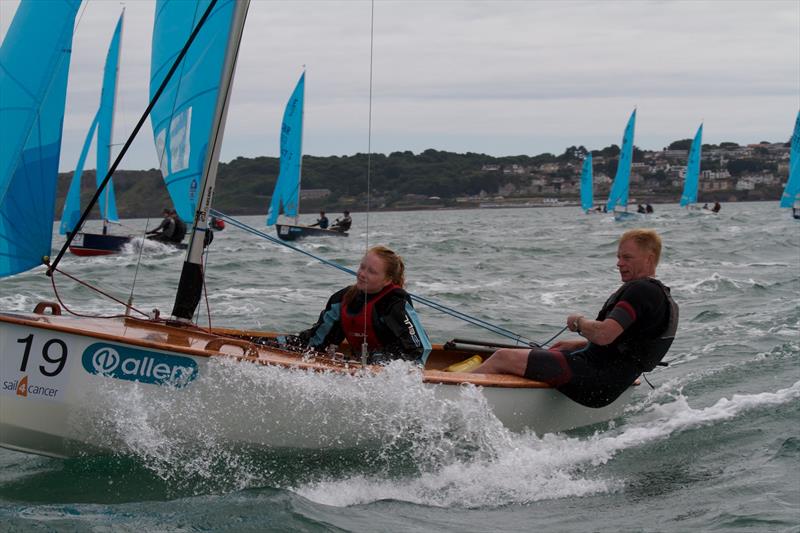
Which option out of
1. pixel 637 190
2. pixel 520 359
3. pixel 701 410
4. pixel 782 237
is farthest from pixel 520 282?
pixel 637 190

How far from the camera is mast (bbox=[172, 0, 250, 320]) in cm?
539

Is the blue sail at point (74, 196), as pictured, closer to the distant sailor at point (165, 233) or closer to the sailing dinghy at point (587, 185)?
the distant sailor at point (165, 233)

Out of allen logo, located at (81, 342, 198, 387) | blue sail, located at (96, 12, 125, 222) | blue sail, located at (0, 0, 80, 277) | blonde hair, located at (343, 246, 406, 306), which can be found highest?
blue sail, located at (96, 12, 125, 222)

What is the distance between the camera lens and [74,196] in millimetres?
25812

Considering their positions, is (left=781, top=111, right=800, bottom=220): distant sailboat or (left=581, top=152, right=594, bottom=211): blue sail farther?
(left=581, top=152, right=594, bottom=211): blue sail

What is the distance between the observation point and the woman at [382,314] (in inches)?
205

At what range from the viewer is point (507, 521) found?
4.22 m

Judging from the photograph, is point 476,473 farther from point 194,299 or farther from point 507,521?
point 194,299

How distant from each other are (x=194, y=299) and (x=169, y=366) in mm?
894

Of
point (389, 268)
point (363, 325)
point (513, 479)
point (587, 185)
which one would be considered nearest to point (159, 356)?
point (363, 325)

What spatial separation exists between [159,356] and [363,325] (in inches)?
46.0

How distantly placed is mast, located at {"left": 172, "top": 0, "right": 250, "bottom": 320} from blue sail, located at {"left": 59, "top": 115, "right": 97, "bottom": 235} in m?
20.4

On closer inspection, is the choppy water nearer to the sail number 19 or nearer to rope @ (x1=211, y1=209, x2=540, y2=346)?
the sail number 19

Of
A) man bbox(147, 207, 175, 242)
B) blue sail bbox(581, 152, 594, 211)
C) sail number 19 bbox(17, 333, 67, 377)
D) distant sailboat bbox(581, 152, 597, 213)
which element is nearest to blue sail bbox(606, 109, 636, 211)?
distant sailboat bbox(581, 152, 597, 213)
